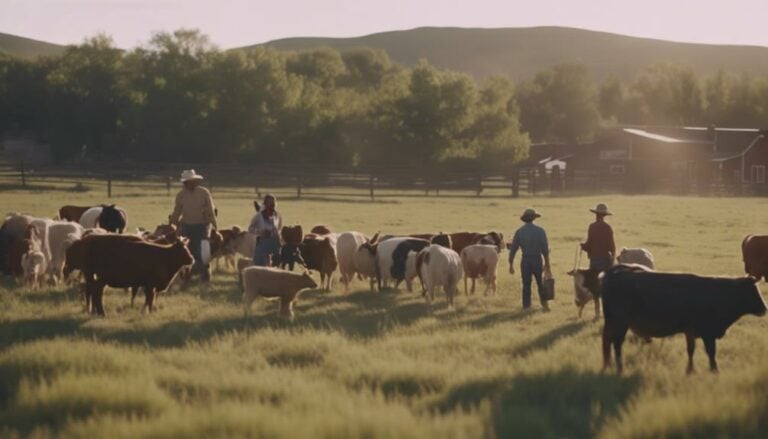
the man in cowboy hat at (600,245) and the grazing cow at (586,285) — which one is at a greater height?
the man in cowboy hat at (600,245)

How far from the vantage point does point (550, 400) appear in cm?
940

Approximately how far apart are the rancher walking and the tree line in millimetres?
52802

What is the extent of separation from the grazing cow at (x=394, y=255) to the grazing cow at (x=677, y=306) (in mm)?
6753

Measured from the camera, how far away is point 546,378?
991cm

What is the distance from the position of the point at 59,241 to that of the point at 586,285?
9457mm

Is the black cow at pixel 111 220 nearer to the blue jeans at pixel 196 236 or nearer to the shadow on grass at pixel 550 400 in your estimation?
the blue jeans at pixel 196 236

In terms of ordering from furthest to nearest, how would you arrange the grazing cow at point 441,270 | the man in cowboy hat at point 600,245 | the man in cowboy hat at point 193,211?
1. the man in cowboy hat at point 193,211
2. the grazing cow at point 441,270
3. the man in cowboy hat at point 600,245

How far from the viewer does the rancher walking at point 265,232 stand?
16.9 m

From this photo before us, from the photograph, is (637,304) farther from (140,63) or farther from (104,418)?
(140,63)

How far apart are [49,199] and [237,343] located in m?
33.1

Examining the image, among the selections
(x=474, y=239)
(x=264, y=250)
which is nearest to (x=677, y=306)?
(x=264, y=250)

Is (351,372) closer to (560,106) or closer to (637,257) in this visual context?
(637,257)

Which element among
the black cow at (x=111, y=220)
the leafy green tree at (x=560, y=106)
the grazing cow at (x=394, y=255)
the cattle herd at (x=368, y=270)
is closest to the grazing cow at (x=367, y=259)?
the cattle herd at (x=368, y=270)

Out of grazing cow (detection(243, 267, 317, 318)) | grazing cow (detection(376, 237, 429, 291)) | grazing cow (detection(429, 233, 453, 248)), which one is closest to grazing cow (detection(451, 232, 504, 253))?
grazing cow (detection(429, 233, 453, 248))
